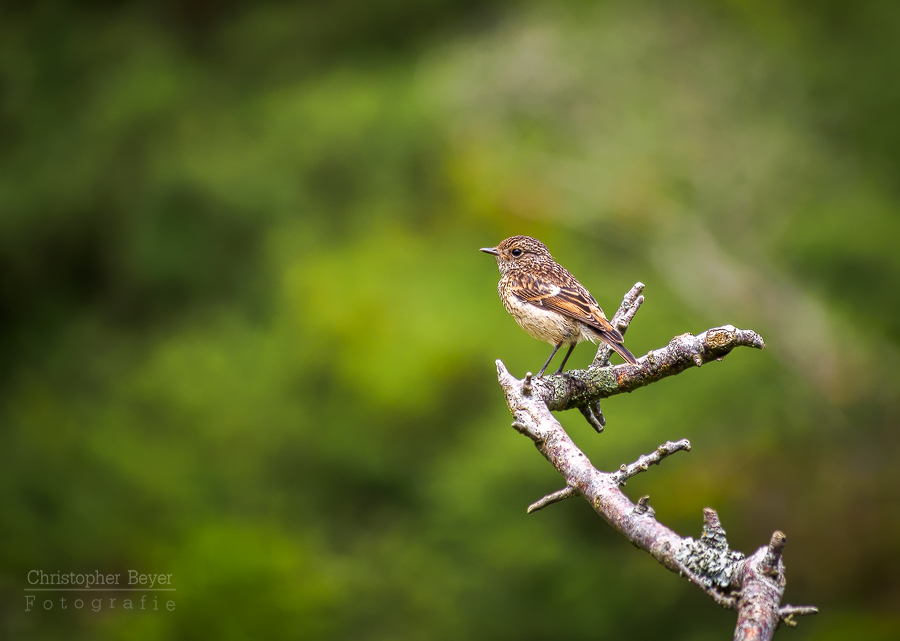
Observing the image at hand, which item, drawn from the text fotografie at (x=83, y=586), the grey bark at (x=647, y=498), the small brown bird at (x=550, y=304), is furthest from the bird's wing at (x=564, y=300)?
the text fotografie at (x=83, y=586)

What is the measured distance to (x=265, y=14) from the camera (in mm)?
24109

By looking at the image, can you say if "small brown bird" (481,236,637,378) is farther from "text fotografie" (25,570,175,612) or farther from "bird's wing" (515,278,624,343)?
"text fotografie" (25,570,175,612)

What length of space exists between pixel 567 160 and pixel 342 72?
29.1 feet

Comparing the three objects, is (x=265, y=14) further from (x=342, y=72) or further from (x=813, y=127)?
(x=813, y=127)

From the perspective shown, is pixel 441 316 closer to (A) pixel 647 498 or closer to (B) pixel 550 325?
(B) pixel 550 325

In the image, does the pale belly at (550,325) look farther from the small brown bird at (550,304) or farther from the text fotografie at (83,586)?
the text fotografie at (83,586)

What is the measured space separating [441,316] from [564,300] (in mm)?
7043

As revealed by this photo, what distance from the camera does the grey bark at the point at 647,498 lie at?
1998mm

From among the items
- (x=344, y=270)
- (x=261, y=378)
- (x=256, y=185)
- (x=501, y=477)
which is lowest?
(x=501, y=477)

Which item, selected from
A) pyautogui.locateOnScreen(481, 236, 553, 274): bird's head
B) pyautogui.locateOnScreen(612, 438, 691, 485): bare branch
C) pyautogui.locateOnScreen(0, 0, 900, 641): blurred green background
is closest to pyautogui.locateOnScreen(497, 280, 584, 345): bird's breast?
pyautogui.locateOnScreen(481, 236, 553, 274): bird's head

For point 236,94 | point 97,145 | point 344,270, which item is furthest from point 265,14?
point 344,270

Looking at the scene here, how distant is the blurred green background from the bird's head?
3.75 m

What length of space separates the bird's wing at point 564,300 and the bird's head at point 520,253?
47cm

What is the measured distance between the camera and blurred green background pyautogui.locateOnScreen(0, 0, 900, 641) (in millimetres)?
8320
